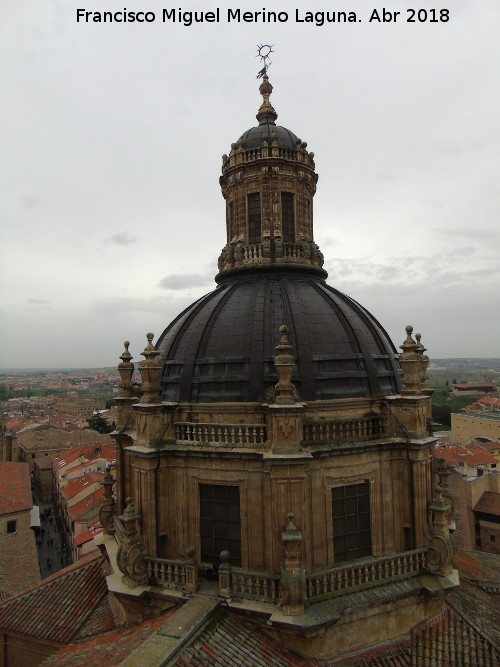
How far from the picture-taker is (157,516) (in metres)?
15.3

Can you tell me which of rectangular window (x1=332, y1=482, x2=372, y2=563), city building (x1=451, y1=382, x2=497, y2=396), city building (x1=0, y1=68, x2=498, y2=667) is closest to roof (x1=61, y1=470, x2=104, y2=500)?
city building (x1=0, y1=68, x2=498, y2=667)

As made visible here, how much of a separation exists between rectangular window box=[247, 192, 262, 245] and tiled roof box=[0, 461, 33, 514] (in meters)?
32.2

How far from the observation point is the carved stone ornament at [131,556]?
14.3m

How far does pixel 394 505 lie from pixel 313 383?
15.8 feet

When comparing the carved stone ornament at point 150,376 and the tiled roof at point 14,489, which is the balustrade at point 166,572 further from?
the tiled roof at point 14,489

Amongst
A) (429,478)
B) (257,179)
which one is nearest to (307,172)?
(257,179)

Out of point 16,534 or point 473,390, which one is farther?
point 473,390

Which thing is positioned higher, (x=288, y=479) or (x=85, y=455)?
(x=288, y=479)

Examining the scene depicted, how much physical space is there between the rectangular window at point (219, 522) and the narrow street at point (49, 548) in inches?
1452

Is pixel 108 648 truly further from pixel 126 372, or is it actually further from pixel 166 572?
pixel 126 372

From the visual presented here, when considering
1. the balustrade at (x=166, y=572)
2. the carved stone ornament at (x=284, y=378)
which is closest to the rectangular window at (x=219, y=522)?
the balustrade at (x=166, y=572)

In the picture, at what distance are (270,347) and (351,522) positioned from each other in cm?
598

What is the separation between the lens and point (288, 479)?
13500 millimetres

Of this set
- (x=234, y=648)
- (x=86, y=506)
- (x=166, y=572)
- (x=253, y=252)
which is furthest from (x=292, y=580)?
(x=86, y=506)
